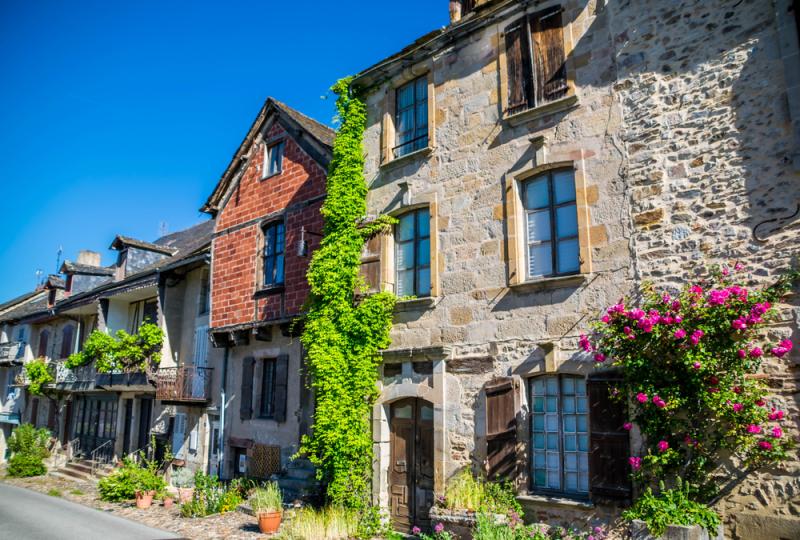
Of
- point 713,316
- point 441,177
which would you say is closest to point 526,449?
point 713,316

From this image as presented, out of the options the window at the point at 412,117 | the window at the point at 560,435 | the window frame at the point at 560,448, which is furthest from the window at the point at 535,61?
the window at the point at 560,435

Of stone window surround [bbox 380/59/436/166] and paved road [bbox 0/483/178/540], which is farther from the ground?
stone window surround [bbox 380/59/436/166]

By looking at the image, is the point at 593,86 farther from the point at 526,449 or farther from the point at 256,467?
the point at 256,467

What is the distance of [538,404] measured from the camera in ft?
28.8

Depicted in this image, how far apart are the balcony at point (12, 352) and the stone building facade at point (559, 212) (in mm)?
Result: 25484

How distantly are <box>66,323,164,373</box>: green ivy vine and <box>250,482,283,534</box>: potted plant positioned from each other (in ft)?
25.0

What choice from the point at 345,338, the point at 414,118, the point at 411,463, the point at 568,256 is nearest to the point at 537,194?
the point at 568,256

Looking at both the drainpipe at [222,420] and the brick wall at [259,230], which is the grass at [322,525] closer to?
the brick wall at [259,230]

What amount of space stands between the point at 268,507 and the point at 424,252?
5487 mm

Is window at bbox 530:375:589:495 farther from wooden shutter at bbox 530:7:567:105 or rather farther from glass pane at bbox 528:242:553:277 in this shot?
wooden shutter at bbox 530:7:567:105

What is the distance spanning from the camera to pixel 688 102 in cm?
798

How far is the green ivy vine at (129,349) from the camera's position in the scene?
60.1ft

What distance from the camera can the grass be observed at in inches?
388

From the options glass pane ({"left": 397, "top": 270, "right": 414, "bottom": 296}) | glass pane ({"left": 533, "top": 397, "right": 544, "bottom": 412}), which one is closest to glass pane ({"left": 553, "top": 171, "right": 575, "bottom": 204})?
glass pane ({"left": 533, "top": 397, "right": 544, "bottom": 412})
